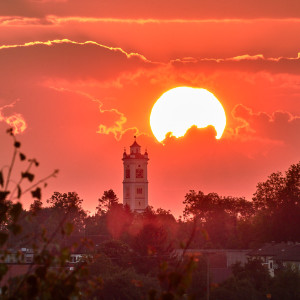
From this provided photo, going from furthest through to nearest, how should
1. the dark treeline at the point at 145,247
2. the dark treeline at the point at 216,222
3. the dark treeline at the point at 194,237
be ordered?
1. the dark treeline at the point at 216,222
2. the dark treeline at the point at 194,237
3. the dark treeline at the point at 145,247

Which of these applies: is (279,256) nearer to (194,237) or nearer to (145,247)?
(145,247)

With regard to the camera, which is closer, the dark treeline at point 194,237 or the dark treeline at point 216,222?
the dark treeline at point 194,237

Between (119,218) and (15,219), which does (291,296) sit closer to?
(15,219)

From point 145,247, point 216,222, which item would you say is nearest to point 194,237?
point 216,222

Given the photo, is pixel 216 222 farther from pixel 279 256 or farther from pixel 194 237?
pixel 279 256

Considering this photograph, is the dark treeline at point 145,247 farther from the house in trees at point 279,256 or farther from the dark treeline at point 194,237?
the house in trees at point 279,256

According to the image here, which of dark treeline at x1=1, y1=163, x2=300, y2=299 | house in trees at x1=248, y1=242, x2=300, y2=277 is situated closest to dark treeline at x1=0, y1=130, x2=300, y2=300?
dark treeline at x1=1, y1=163, x2=300, y2=299

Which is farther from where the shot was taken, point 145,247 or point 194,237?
point 194,237

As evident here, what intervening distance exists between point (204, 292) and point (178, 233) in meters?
84.7

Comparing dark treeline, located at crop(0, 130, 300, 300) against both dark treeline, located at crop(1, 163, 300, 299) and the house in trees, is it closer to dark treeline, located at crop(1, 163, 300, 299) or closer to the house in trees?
dark treeline, located at crop(1, 163, 300, 299)

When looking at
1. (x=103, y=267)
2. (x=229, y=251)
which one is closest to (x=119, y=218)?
(x=229, y=251)

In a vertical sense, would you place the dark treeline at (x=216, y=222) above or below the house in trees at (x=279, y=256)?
above

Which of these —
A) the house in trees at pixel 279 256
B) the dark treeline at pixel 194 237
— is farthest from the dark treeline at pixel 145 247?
the house in trees at pixel 279 256

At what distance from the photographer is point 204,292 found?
8575cm
